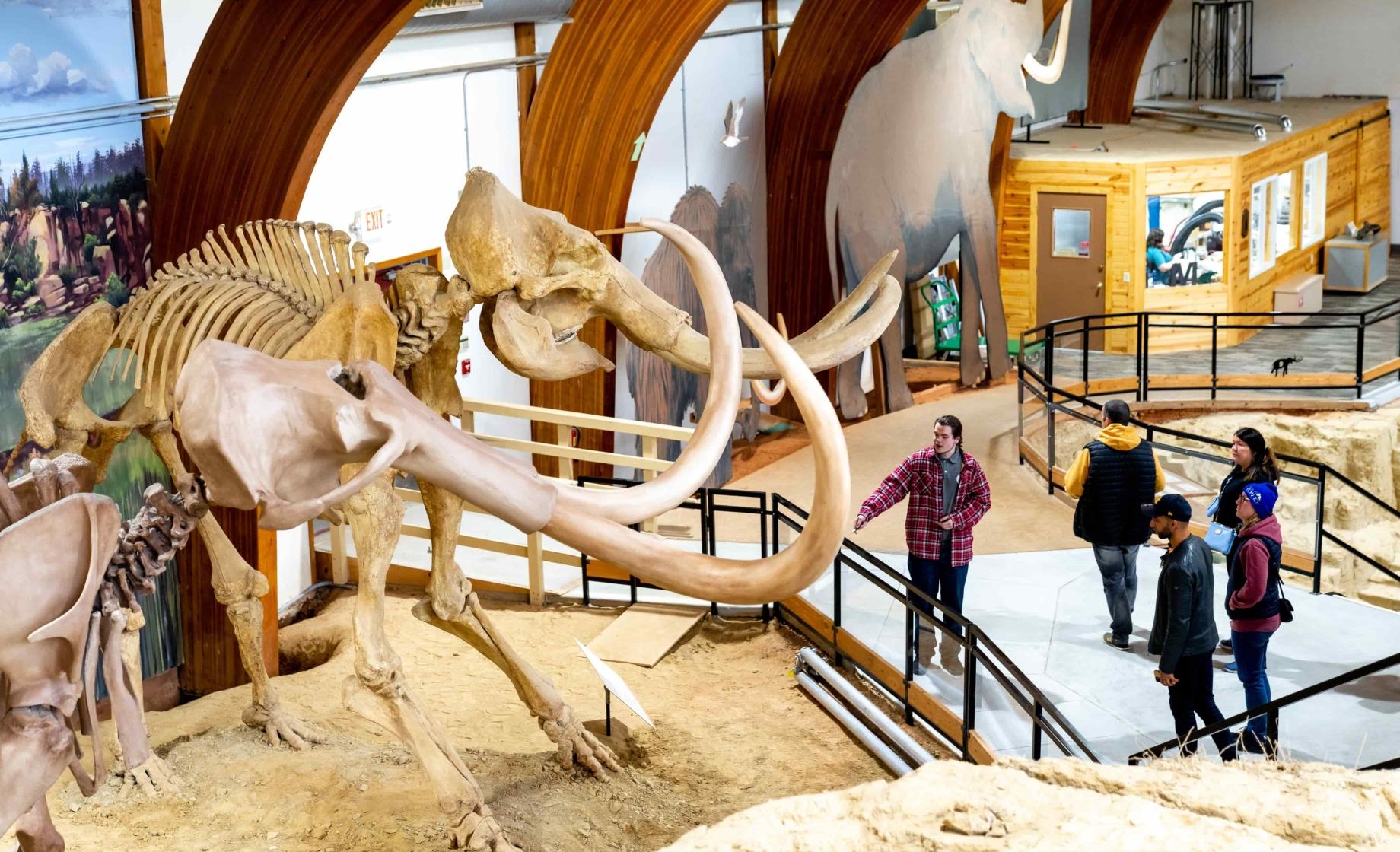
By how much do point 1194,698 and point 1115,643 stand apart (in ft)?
4.17

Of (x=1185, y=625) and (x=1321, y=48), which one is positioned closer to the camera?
(x=1185, y=625)

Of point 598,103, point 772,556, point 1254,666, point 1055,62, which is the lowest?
point 1254,666

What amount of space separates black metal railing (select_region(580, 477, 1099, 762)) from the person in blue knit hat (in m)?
0.79

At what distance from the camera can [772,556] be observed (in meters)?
3.60

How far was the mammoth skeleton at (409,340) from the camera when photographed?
5.57m

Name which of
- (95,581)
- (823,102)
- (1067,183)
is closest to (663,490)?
(95,581)

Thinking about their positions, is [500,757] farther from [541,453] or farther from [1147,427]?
[1147,427]

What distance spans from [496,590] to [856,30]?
6.38 meters

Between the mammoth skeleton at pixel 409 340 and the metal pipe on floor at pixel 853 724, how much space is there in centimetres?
129

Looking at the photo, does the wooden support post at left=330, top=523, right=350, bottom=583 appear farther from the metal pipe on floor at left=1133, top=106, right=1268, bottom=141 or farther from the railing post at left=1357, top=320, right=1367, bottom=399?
the metal pipe on floor at left=1133, top=106, right=1268, bottom=141

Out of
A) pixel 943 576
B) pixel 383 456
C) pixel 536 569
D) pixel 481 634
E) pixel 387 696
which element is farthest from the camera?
pixel 536 569

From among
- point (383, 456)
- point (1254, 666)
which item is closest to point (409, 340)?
point (383, 456)

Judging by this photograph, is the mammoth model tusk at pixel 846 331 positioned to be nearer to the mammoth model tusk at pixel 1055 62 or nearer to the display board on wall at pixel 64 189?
the display board on wall at pixel 64 189

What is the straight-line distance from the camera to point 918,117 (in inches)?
542
